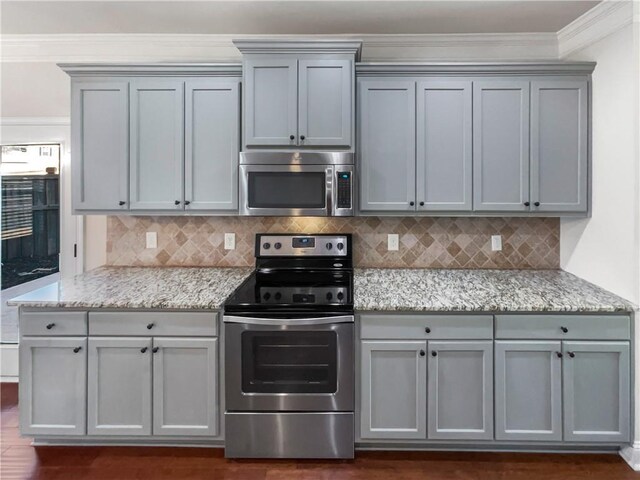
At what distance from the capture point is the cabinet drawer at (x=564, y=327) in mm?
2291

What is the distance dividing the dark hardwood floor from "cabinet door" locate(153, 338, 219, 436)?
0.17m

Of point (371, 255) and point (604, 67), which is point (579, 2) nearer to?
point (604, 67)

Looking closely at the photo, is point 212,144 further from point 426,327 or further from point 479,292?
point 479,292

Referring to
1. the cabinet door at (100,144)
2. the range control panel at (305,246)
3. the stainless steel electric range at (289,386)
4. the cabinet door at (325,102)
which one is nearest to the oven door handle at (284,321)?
the stainless steel electric range at (289,386)

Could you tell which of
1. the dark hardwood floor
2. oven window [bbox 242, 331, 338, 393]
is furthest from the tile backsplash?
the dark hardwood floor

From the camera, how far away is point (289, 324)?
90.0 inches

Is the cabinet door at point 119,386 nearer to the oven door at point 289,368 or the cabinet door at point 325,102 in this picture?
the oven door at point 289,368

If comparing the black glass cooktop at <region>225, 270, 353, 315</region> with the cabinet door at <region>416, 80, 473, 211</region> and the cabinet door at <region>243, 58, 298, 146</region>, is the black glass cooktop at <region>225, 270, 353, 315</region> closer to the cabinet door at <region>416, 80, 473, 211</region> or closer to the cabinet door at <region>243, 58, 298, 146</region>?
the cabinet door at <region>416, 80, 473, 211</region>

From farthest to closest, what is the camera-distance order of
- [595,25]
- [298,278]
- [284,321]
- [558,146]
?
1. [298,278]
2. [558,146]
3. [595,25]
4. [284,321]

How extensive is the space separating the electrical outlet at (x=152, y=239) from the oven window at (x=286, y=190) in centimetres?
91

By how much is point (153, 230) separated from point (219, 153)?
32.6 inches

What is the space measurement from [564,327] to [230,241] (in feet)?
7.07

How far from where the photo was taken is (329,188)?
8.75 ft

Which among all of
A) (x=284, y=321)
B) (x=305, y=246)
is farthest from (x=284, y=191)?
(x=284, y=321)
